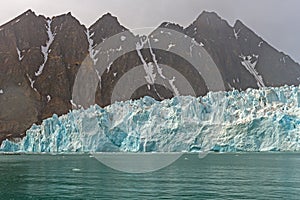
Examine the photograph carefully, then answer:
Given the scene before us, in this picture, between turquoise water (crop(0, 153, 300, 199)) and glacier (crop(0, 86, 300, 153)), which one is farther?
glacier (crop(0, 86, 300, 153))

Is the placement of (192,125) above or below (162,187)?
above

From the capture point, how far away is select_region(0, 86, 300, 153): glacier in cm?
7806

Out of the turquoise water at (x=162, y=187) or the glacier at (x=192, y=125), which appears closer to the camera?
the turquoise water at (x=162, y=187)

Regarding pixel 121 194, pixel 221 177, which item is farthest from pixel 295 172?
pixel 121 194

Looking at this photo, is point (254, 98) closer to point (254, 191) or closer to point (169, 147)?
point (169, 147)

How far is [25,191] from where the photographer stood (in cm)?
3275

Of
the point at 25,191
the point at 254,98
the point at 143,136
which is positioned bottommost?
the point at 25,191

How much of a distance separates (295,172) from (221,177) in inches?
357

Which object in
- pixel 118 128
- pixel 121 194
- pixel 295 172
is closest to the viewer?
pixel 121 194

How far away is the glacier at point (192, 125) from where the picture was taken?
256 feet

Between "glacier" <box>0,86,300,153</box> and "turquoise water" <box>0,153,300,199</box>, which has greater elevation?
"glacier" <box>0,86,300,153</box>

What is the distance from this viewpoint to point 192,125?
275 feet

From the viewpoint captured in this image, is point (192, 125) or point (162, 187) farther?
point (192, 125)

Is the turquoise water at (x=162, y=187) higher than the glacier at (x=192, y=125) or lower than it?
lower
